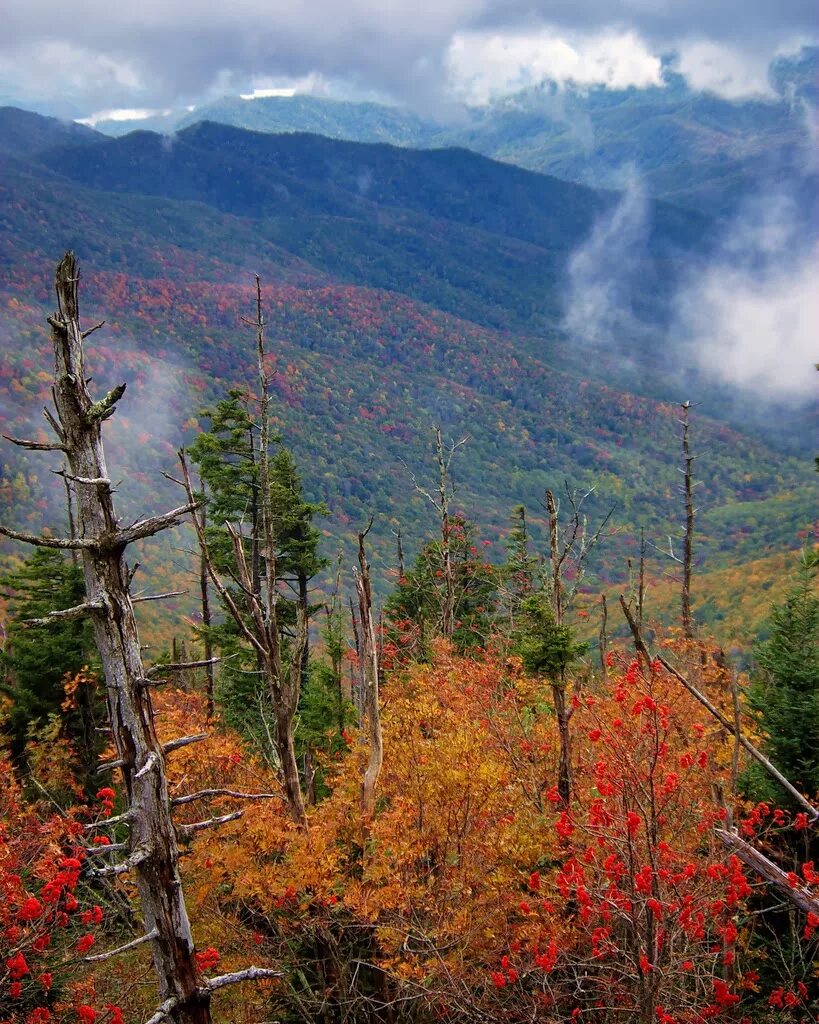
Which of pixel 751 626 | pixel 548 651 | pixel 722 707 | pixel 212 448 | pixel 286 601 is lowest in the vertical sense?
pixel 751 626

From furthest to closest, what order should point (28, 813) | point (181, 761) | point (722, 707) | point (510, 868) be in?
point (722, 707) → point (28, 813) → point (181, 761) → point (510, 868)

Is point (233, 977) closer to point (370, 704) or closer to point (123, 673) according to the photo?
point (123, 673)

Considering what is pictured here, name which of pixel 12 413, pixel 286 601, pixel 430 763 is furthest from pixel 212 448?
pixel 12 413

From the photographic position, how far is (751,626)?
96000mm

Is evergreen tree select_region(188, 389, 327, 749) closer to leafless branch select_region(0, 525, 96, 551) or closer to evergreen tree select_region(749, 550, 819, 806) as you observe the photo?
evergreen tree select_region(749, 550, 819, 806)

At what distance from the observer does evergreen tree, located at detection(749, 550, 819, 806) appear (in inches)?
641

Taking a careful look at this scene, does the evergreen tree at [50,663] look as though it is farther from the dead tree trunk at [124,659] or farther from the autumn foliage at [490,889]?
the dead tree trunk at [124,659]

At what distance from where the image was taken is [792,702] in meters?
16.6

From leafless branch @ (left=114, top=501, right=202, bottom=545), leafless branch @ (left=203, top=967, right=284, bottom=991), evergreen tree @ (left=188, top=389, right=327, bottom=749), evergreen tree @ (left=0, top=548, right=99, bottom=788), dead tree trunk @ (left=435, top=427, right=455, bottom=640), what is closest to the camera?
leafless branch @ (left=114, top=501, right=202, bottom=545)

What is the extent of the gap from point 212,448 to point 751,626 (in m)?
85.9

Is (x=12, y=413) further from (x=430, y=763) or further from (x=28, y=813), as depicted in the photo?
(x=430, y=763)

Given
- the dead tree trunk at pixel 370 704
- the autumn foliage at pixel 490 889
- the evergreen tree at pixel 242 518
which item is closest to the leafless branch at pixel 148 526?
the autumn foliage at pixel 490 889

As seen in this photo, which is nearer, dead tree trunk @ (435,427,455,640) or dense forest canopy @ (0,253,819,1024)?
dense forest canopy @ (0,253,819,1024)

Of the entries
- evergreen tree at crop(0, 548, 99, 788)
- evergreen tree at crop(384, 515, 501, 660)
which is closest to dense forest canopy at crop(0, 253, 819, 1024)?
evergreen tree at crop(0, 548, 99, 788)
